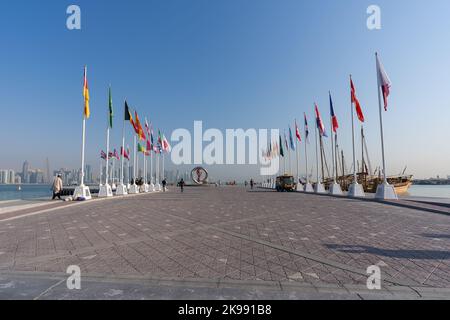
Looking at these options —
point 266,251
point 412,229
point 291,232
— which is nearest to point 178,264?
point 266,251

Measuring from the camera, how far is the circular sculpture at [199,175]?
85231mm

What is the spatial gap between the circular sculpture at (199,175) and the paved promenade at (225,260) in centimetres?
7690

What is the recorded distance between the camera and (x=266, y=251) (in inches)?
213

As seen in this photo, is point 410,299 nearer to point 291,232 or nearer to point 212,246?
point 212,246

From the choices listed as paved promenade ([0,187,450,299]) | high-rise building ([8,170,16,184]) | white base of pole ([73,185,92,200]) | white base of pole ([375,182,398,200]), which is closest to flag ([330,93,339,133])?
white base of pole ([375,182,398,200])

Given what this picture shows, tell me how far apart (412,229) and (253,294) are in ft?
22.4

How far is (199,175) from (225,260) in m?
81.6

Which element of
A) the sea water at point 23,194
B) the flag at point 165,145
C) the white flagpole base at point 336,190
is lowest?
the sea water at point 23,194

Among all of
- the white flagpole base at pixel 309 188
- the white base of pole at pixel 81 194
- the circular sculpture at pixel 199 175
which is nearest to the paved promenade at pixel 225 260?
the white base of pole at pixel 81 194

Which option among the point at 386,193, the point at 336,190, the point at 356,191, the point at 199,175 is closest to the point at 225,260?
the point at 386,193

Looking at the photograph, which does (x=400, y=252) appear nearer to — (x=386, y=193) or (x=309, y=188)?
(x=386, y=193)

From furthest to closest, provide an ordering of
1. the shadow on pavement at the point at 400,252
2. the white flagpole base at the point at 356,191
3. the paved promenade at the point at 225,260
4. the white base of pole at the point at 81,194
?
the white flagpole base at the point at 356,191, the white base of pole at the point at 81,194, the shadow on pavement at the point at 400,252, the paved promenade at the point at 225,260

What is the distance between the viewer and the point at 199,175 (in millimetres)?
85938

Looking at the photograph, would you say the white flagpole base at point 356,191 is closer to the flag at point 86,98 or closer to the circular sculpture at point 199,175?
the flag at point 86,98
